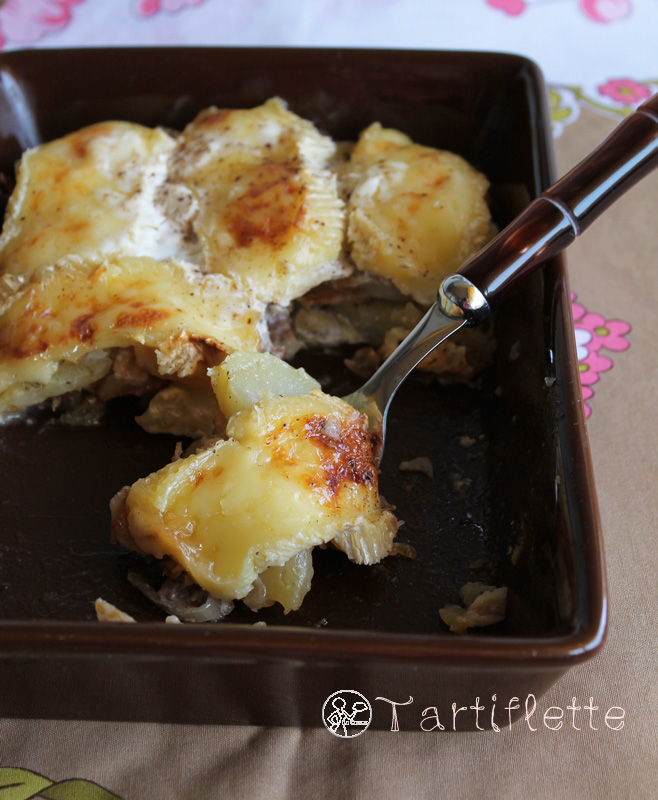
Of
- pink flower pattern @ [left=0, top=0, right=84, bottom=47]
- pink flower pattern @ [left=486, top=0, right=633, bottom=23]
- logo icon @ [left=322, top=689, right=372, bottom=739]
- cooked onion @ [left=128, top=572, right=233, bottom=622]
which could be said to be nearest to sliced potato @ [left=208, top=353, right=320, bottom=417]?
cooked onion @ [left=128, top=572, right=233, bottom=622]

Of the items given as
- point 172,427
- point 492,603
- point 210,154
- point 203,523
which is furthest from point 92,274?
point 492,603

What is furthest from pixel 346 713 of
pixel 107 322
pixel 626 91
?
pixel 626 91

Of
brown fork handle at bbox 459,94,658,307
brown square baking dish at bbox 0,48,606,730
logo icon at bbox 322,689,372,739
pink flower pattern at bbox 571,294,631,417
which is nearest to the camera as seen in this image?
brown square baking dish at bbox 0,48,606,730

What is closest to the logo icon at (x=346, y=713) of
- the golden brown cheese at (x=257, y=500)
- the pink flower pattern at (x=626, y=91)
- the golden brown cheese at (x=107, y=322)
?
the golden brown cheese at (x=257, y=500)

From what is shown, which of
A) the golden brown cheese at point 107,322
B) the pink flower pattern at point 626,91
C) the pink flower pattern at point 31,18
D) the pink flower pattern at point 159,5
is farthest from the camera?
the pink flower pattern at point 159,5

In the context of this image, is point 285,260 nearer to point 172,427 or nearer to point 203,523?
point 172,427

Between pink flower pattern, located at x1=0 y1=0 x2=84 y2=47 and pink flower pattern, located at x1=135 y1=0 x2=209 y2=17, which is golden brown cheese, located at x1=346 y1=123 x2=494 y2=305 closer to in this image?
pink flower pattern, located at x1=135 y1=0 x2=209 y2=17

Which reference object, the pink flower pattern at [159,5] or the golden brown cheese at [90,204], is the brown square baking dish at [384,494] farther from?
the pink flower pattern at [159,5]

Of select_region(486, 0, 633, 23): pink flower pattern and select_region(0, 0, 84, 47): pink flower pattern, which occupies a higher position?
select_region(486, 0, 633, 23): pink flower pattern
